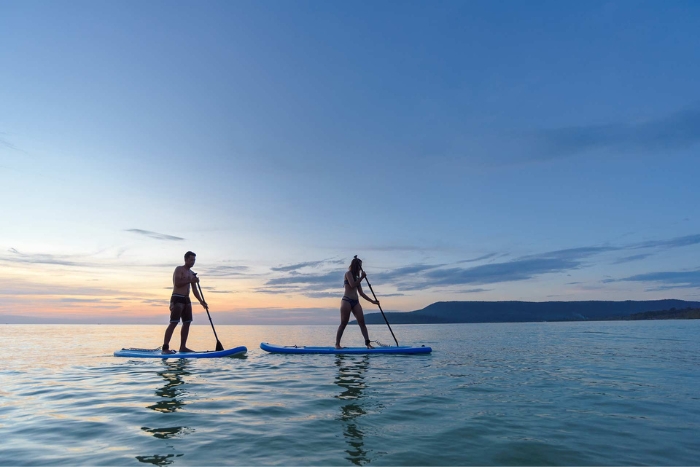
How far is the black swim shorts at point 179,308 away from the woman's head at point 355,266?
22.3ft

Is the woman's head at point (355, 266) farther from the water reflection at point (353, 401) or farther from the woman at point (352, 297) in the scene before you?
the water reflection at point (353, 401)

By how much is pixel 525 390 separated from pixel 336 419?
494 centimetres

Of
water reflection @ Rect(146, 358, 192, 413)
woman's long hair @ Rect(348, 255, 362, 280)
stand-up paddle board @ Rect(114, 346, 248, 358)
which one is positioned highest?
woman's long hair @ Rect(348, 255, 362, 280)

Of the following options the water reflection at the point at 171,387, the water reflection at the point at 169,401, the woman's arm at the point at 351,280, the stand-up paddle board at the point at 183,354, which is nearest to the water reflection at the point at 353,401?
Answer: the water reflection at the point at 169,401

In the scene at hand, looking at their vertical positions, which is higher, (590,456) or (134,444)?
(134,444)

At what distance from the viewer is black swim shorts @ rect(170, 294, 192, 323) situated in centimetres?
1526

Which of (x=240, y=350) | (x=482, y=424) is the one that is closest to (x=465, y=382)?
(x=482, y=424)

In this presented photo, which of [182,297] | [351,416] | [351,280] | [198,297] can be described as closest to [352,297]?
[351,280]

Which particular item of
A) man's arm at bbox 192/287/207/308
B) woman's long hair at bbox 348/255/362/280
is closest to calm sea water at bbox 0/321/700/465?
man's arm at bbox 192/287/207/308

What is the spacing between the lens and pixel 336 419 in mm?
6340

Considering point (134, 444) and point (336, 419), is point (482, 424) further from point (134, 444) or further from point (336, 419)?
point (134, 444)

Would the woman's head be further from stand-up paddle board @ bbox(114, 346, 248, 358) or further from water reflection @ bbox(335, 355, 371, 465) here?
stand-up paddle board @ bbox(114, 346, 248, 358)

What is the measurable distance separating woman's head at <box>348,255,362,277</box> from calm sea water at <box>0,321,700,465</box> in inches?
218

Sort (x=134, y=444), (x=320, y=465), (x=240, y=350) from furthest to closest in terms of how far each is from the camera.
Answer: (x=240, y=350)
(x=134, y=444)
(x=320, y=465)
